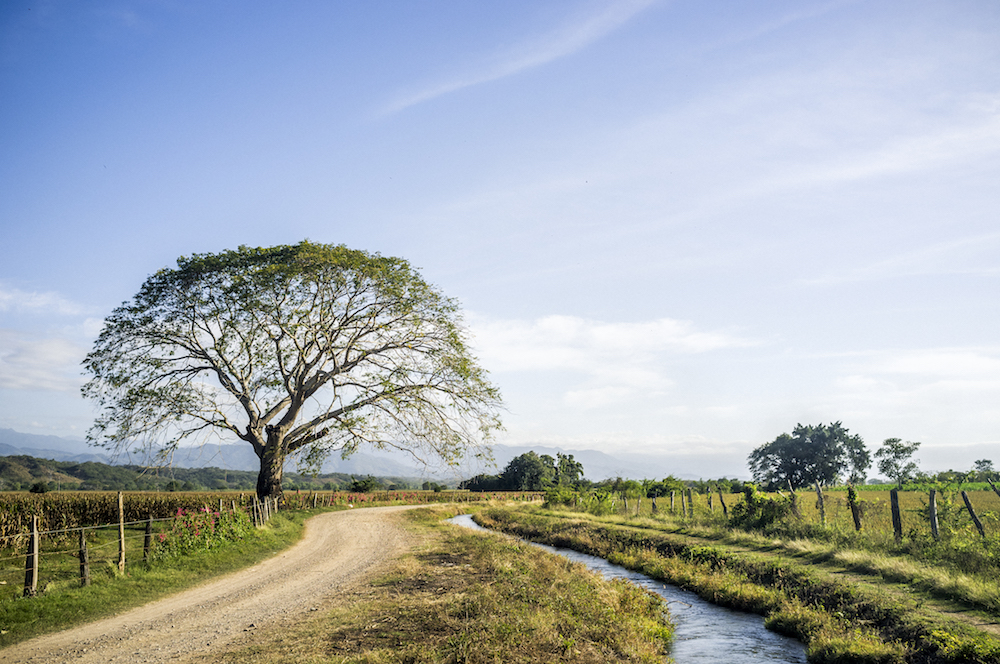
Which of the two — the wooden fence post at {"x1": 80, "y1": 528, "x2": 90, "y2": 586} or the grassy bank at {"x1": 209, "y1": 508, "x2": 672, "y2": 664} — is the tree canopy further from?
the wooden fence post at {"x1": 80, "y1": 528, "x2": 90, "y2": 586}

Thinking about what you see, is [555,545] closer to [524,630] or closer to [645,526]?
[645,526]

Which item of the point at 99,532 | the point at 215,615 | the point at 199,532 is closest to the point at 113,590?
the point at 215,615

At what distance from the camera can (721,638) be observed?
12.4 metres

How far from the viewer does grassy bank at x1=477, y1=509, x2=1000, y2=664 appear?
991 cm

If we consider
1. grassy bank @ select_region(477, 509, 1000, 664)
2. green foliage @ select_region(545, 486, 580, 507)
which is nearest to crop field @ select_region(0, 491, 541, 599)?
grassy bank @ select_region(477, 509, 1000, 664)

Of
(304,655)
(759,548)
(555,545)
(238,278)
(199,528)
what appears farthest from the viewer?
(555,545)

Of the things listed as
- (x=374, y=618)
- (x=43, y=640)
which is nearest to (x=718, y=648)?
(x=374, y=618)

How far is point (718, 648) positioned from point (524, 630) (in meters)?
4.81

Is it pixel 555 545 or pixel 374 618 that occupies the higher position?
pixel 374 618

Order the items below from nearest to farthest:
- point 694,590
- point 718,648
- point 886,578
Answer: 1. point 718,648
2. point 886,578
3. point 694,590

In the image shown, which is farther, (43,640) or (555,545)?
(555,545)

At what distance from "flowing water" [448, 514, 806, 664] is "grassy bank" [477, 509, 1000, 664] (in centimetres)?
37

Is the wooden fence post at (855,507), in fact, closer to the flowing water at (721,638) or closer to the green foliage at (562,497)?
the flowing water at (721,638)

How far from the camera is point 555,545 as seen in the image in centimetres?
2811
